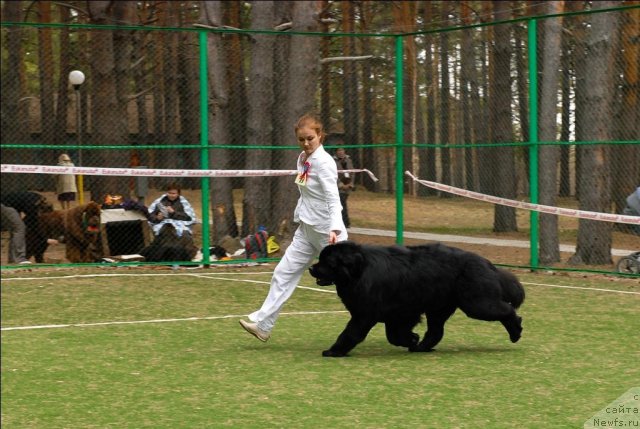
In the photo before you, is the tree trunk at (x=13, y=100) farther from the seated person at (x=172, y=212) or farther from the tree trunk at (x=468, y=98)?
the tree trunk at (x=468, y=98)

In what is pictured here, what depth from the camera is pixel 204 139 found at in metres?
14.9

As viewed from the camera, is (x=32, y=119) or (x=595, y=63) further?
(x=32, y=119)

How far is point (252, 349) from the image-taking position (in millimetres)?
8812

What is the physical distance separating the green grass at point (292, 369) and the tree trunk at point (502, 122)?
7.01 m

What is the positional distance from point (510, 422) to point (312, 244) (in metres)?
3.02

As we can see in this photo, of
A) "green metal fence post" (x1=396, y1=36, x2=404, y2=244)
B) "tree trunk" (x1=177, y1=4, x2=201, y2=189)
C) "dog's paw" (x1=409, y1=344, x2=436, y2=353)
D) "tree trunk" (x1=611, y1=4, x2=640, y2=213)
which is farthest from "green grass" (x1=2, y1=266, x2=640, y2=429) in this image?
"tree trunk" (x1=611, y1=4, x2=640, y2=213)

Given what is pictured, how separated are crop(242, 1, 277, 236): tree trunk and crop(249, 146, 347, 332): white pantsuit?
27.0 feet

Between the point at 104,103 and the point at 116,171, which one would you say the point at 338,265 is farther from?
the point at 104,103

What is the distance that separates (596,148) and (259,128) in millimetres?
5285

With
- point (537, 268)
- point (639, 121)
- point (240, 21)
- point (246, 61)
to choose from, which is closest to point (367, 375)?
point (537, 268)

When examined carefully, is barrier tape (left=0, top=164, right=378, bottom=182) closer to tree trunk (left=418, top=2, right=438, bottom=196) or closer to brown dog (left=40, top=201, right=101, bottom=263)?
brown dog (left=40, top=201, right=101, bottom=263)

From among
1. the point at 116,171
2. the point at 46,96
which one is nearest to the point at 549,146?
the point at 116,171

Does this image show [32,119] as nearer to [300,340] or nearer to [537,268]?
[537,268]

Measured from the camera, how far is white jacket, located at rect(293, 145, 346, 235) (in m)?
8.51
